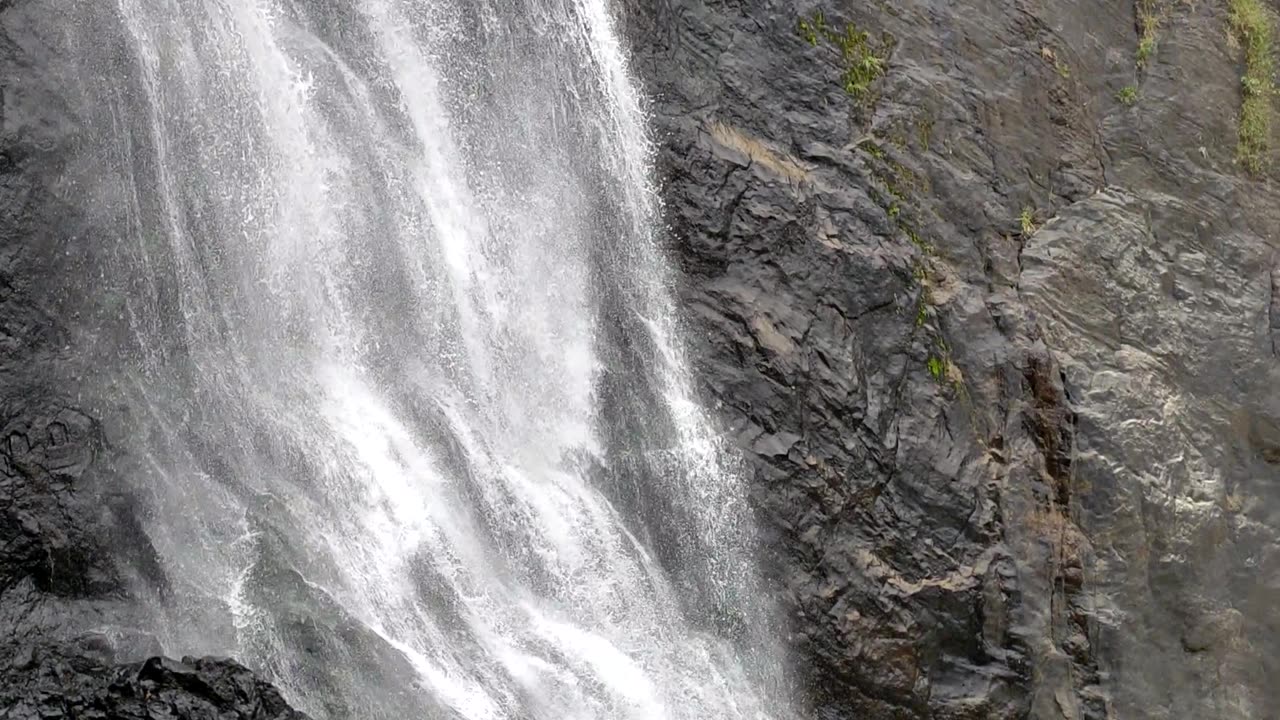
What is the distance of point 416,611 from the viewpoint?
8.84 m

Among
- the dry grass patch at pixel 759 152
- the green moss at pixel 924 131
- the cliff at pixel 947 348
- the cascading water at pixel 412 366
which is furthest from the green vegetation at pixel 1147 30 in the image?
the cascading water at pixel 412 366

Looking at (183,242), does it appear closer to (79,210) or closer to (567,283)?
(79,210)

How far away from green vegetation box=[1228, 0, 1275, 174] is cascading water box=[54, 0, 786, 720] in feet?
19.4

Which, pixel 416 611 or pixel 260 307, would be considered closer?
pixel 416 611

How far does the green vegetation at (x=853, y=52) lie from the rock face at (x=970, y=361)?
0.03 m

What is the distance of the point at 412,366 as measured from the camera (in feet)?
32.1

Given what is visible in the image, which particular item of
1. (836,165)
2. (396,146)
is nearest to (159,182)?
(396,146)

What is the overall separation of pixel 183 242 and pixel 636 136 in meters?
3.49

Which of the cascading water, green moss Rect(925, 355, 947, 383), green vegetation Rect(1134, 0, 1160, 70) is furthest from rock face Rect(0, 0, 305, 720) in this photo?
green vegetation Rect(1134, 0, 1160, 70)

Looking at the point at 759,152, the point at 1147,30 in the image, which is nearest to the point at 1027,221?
the point at 759,152

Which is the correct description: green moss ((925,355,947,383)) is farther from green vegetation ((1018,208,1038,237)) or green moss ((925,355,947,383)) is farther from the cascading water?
the cascading water

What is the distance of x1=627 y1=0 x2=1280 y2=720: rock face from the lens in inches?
392

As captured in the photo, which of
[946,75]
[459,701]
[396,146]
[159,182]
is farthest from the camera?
[946,75]

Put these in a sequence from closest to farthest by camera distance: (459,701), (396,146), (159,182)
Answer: (459,701) → (159,182) → (396,146)
